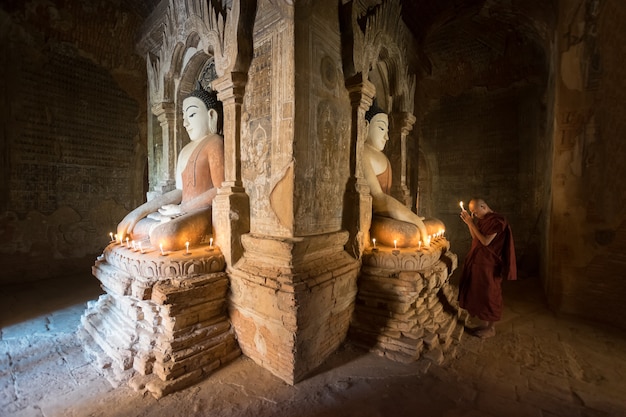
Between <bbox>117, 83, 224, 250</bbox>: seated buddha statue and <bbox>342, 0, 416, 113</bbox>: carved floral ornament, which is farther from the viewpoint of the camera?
<bbox>342, 0, 416, 113</bbox>: carved floral ornament

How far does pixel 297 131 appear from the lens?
3.36 m

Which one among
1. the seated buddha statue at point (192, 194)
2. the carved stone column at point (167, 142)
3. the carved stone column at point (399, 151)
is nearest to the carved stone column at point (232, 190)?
the seated buddha statue at point (192, 194)

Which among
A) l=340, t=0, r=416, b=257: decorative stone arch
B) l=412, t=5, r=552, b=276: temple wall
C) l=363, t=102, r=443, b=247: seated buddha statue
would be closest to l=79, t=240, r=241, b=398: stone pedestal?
l=340, t=0, r=416, b=257: decorative stone arch

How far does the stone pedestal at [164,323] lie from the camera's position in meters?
3.03

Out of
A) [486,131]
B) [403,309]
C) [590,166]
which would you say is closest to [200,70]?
[403,309]

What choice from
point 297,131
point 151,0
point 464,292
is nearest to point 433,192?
point 464,292

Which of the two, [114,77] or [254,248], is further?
[114,77]

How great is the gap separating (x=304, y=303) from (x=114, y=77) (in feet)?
26.9

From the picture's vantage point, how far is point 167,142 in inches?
225

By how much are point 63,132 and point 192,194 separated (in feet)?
16.7

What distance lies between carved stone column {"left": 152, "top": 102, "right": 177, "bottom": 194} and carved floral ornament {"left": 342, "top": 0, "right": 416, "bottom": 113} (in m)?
3.51

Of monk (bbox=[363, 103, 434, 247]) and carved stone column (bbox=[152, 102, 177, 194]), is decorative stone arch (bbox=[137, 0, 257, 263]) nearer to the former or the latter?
carved stone column (bbox=[152, 102, 177, 194])

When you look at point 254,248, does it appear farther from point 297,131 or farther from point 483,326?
point 483,326

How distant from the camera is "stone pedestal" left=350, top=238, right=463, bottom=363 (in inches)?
141
